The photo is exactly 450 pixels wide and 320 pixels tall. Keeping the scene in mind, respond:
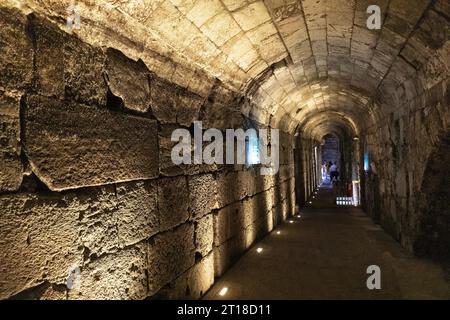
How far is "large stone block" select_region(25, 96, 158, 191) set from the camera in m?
2.01

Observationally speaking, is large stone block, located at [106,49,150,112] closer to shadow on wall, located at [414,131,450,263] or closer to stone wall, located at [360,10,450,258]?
stone wall, located at [360,10,450,258]

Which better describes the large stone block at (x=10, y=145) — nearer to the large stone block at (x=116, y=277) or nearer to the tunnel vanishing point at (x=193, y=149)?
the tunnel vanishing point at (x=193, y=149)

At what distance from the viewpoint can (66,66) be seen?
2.23m

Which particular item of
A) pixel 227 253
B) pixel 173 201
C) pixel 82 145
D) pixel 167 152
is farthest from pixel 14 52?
pixel 227 253

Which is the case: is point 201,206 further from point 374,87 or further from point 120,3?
point 374,87

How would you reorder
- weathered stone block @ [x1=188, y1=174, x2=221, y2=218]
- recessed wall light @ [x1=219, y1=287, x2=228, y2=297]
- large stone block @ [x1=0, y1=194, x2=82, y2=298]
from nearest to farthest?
large stone block @ [x1=0, y1=194, x2=82, y2=298]
weathered stone block @ [x1=188, y1=174, x2=221, y2=218]
recessed wall light @ [x1=219, y1=287, x2=228, y2=297]

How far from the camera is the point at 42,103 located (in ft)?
6.64

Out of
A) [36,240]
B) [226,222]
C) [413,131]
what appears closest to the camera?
[36,240]

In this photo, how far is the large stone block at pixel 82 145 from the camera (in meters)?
2.01

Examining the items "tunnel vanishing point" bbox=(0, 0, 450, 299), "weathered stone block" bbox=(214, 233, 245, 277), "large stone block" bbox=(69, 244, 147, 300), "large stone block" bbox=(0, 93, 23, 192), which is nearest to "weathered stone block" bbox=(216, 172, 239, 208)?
"tunnel vanishing point" bbox=(0, 0, 450, 299)

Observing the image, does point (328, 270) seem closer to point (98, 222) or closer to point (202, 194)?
point (202, 194)

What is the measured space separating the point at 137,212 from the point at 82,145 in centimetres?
85

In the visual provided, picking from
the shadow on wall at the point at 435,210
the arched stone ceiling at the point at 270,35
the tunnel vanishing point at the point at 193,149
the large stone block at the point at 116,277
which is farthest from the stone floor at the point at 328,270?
the arched stone ceiling at the point at 270,35

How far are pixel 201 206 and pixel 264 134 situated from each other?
3.94 meters
